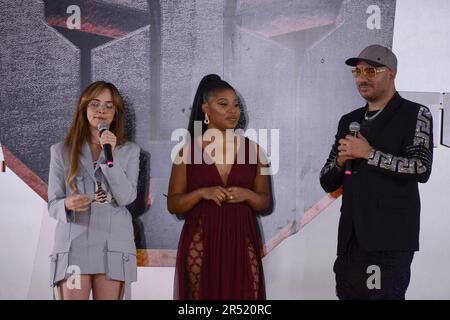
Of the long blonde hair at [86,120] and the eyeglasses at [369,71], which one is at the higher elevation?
the eyeglasses at [369,71]

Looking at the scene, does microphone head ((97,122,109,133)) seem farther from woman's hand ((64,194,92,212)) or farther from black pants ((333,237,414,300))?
black pants ((333,237,414,300))

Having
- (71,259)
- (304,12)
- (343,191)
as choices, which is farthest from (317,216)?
(71,259)

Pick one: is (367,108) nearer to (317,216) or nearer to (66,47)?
(317,216)

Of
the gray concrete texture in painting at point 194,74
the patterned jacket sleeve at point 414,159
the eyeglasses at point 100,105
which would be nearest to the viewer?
the patterned jacket sleeve at point 414,159

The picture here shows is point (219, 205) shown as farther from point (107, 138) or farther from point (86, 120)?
point (86, 120)

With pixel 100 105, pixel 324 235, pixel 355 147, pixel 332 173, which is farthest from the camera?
pixel 324 235

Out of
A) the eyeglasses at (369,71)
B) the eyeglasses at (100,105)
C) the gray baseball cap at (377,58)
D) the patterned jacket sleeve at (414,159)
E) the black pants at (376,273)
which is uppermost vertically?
the gray baseball cap at (377,58)

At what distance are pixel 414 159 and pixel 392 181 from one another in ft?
0.61

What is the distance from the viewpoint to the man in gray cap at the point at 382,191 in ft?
11.1

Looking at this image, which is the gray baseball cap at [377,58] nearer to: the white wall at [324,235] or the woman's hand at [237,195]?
the white wall at [324,235]

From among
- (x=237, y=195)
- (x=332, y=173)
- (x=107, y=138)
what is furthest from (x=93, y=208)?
(x=332, y=173)

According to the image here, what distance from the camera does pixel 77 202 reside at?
139 inches

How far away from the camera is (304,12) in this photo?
3859 millimetres

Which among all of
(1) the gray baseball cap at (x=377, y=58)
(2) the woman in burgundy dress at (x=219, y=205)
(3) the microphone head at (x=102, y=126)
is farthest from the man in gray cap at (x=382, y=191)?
(3) the microphone head at (x=102, y=126)
